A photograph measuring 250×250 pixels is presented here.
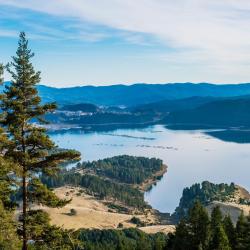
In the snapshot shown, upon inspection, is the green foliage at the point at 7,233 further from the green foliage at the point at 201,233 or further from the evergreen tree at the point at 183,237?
the evergreen tree at the point at 183,237

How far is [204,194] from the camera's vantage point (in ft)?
543

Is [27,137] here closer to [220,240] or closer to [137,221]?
[220,240]

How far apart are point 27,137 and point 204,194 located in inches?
5923

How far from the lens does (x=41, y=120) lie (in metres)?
20.9

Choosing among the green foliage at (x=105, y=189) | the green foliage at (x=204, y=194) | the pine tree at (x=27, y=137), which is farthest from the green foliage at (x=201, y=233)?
the green foliage at (x=105, y=189)

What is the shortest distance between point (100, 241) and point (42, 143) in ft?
293

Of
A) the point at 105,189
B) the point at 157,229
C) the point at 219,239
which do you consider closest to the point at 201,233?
the point at 219,239

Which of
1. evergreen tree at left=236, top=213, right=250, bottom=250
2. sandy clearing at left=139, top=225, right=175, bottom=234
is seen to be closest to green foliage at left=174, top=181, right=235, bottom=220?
sandy clearing at left=139, top=225, right=175, bottom=234

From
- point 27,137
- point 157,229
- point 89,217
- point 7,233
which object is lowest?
point 89,217

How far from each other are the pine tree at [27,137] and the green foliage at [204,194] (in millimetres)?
134284

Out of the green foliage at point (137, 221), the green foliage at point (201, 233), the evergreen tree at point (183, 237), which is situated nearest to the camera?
the green foliage at point (201, 233)

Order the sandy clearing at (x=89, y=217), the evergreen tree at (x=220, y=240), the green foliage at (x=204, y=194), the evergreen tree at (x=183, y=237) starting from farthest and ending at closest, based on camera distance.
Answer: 1. the green foliage at (x=204, y=194)
2. the sandy clearing at (x=89, y=217)
3. the evergreen tree at (x=183, y=237)
4. the evergreen tree at (x=220, y=240)

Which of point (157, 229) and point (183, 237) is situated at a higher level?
point (183, 237)

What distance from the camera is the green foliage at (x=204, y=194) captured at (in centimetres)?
15700
